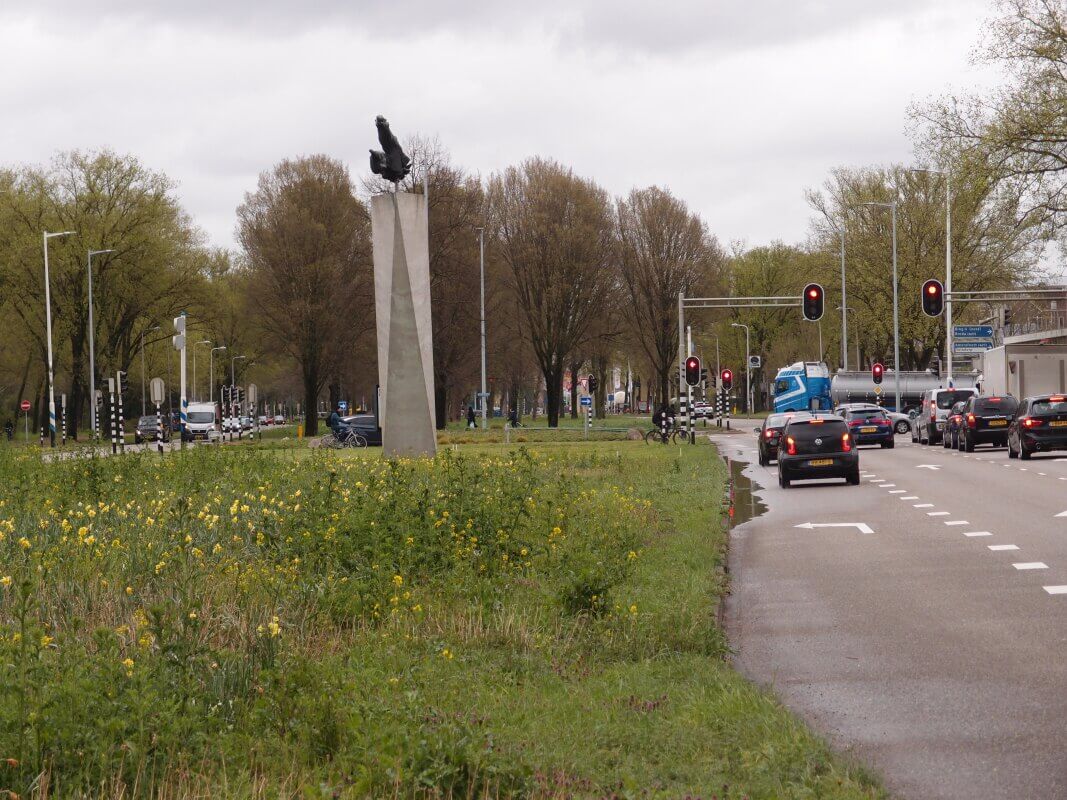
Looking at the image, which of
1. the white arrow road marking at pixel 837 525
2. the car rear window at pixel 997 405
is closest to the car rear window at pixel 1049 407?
the car rear window at pixel 997 405

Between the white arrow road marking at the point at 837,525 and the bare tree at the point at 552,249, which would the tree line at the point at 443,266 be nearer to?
the bare tree at the point at 552,249

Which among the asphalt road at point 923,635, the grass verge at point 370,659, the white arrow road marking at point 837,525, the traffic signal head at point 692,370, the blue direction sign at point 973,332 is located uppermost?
the blue direction sign at point 973,332

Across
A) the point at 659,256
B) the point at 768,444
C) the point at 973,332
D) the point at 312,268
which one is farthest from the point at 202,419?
the point at 768,444

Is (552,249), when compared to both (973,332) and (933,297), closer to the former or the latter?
(973,332)

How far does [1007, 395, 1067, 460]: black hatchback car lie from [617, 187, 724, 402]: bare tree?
133ft

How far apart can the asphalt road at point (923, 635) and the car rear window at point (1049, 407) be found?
49.1 feet

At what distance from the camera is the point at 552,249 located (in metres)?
71.1

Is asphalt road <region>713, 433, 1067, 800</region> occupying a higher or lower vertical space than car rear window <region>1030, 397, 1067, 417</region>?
lower

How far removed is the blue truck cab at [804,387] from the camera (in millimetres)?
82250

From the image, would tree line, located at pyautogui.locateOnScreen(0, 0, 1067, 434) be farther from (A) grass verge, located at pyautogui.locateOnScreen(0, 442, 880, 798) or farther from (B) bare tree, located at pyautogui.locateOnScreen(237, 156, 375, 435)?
(A) grass verge, located at pyautogui.locateOnScreen(0, 442, 880, 798)

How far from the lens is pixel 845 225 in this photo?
7944cm

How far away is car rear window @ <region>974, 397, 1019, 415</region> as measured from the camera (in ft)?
142

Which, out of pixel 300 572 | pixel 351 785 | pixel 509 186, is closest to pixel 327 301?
pixel 509 186

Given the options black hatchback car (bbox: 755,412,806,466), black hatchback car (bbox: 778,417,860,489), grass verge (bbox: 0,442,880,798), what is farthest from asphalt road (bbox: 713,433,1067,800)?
black hatchback car (bbox: 755,412,806,466)
